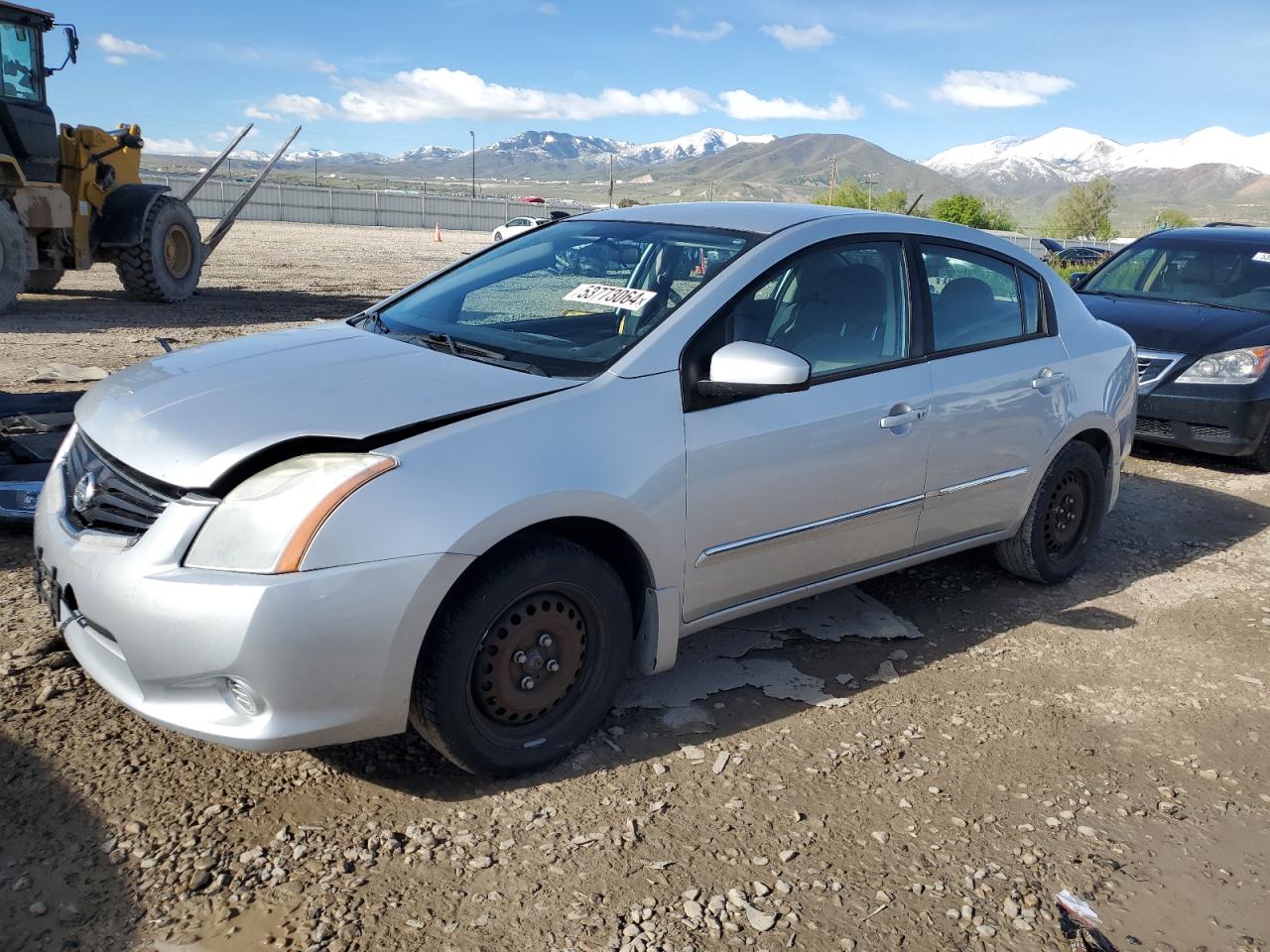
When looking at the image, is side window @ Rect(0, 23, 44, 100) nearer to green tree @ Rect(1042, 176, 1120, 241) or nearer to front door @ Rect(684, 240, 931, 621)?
front door @ Rect(684, 240, 931, 621)

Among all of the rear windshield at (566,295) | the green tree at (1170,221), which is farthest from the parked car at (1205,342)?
the green tree at (1170,221)

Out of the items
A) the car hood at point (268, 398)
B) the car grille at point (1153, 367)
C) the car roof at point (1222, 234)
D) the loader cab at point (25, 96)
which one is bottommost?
the car grille at point (1153, 367)

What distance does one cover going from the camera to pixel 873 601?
473 cm

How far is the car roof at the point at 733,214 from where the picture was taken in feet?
13.0

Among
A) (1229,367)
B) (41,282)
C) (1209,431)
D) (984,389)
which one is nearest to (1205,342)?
(1229,367)

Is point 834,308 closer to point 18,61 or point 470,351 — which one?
point 470,351

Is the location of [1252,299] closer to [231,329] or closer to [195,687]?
[195,687]

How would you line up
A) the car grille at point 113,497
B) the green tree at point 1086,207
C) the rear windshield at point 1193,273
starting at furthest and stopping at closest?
the green tree at point 1086,207
the rear windshield at point 1193,273
the car grille at point 113,497

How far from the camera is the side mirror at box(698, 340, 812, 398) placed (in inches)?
130

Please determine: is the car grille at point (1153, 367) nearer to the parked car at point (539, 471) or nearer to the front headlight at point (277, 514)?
the parked car at point (539, 471)

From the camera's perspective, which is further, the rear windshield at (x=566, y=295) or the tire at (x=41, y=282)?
the tire at (x=41, y=282)

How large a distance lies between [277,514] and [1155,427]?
667 centimetres

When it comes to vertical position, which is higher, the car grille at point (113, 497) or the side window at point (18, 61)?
the side window at point (18, 61)

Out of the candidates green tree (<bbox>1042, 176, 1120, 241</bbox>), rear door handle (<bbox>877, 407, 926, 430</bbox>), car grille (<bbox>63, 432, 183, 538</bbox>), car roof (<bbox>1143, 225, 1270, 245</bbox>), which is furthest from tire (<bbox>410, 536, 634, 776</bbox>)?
green tree (<bbox>1042, 176, 1120, 241</bbox>)
